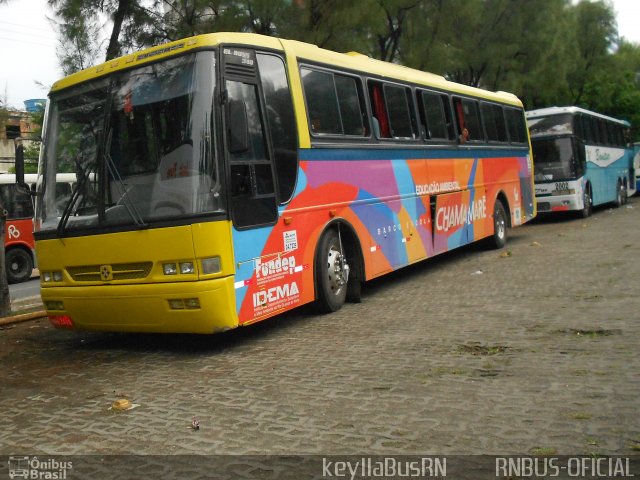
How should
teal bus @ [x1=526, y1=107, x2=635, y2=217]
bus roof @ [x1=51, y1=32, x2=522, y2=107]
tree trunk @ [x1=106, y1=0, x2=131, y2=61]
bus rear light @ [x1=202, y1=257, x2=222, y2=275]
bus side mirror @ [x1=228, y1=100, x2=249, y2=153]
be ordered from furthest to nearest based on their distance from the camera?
teal bus @ [x1=526, y1=107, x2=635, y2=217] < tree trunk @ [x1=106, y1=0, x2=131, y2=61] < bus roof @ [x1=51, y1=32, x2=522, y2=107] < bus side mirror @ [x1=228, y1=100, x2=249, y2=153] < bus rear light @ [x1=202, y1=257, x2=222, y2=275]

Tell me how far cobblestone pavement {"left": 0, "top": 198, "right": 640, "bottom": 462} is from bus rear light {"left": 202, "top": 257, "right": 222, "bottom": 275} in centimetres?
87

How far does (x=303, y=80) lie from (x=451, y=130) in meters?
4.91

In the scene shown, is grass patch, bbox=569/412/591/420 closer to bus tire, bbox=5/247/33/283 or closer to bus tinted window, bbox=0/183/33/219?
bus tinted window, bbox=0/183/33/219

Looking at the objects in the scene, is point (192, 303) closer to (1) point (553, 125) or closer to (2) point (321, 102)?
(2) point (321, 102)

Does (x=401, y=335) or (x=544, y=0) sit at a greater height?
(x=544, y=0)

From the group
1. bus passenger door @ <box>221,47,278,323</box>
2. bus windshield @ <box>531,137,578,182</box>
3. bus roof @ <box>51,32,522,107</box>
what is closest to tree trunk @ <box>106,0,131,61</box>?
bus roof @ <box>51,32,522,107</box>

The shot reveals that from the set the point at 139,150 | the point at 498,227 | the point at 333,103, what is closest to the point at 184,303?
the point at 139,150

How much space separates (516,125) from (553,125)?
5.28m

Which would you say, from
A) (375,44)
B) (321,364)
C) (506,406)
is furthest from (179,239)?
(375,44)

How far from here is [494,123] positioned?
48.8 ft

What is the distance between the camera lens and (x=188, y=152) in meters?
6.67

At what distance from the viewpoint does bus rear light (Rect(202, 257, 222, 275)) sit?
6547 mm

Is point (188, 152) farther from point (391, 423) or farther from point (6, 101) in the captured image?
point (6, 101)

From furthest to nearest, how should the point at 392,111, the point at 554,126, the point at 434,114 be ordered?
the point at 554,126, the point at 434,114, the point at 392,111
